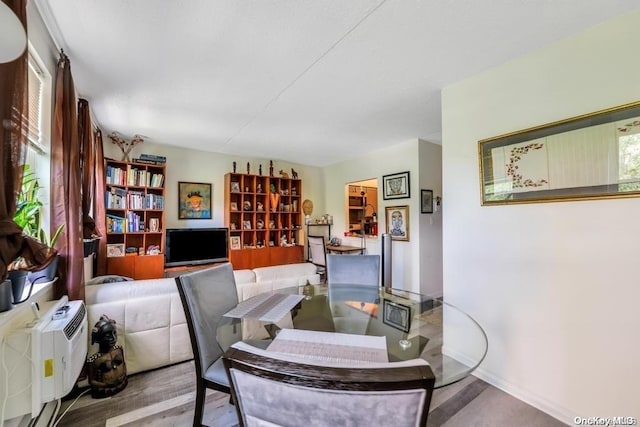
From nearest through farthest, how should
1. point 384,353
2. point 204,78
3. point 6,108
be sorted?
point 6,108
point 384,353
point 204,78

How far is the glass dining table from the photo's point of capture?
4.46 feet

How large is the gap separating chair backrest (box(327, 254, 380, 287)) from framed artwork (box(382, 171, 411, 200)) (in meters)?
1.84

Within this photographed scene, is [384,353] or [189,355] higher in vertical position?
[384,353]

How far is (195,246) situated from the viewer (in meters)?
4.45

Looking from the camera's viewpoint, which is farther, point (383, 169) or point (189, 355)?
point (383, 169)

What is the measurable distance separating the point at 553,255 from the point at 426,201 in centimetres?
229

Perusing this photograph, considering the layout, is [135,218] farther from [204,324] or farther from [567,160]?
[567,160]

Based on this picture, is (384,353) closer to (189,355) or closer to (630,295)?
(630,295)

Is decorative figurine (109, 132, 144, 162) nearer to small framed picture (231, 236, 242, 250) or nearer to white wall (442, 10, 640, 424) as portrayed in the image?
small framed picture (231, 236, 242, 250)

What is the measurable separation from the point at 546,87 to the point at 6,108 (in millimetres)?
2912

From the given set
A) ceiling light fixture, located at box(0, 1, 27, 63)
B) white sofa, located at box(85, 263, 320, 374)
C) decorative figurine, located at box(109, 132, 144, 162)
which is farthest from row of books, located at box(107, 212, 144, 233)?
ceiling light fixture, located at box(0, 1, 27, 63)

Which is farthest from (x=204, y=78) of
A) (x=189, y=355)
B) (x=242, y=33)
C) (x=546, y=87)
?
(x=546, y=87)

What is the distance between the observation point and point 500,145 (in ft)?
6.73

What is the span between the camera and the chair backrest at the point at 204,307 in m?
1.49
